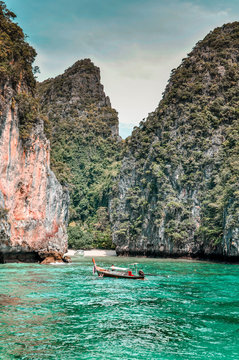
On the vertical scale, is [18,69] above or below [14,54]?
below

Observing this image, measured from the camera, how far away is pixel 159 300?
1781 cm

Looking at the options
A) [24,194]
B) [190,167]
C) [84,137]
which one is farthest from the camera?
[84,137]

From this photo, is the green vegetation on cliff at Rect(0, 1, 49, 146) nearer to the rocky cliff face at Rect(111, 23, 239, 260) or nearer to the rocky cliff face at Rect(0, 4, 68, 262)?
the rocky cliff face at Rect(0, 4, 68, 262)

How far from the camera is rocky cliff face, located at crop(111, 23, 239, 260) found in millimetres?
49844

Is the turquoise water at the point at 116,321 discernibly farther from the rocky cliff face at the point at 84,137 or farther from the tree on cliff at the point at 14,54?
the rocky cliff face at the point at 84,137

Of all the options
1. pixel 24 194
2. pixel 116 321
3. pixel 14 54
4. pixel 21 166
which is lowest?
pixel 116 321

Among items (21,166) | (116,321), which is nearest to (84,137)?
(21,166)

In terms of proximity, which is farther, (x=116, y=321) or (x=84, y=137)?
(x=84, y=137)

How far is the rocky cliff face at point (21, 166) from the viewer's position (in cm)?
3034

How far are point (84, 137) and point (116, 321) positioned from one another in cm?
9497

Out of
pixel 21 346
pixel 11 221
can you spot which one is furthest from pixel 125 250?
pixel 21 346

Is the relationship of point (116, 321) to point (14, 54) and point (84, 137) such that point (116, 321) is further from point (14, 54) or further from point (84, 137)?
point (84, 137)

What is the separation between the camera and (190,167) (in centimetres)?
5847

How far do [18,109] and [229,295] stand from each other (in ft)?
81.9
